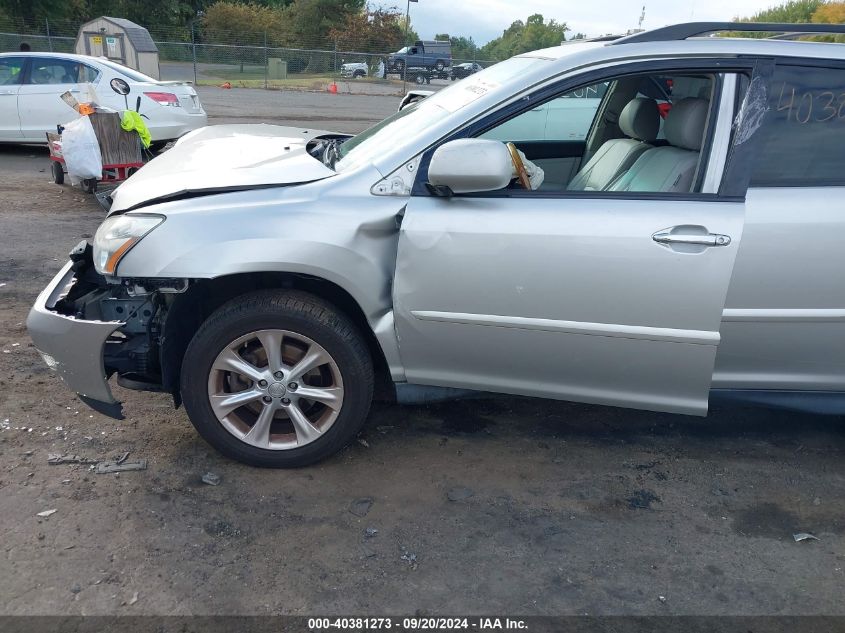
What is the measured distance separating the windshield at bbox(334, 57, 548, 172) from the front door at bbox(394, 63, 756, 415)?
1.37 ft

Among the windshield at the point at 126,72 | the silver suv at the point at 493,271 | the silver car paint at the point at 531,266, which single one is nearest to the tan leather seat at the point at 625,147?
the silver suv at the point at 493,271

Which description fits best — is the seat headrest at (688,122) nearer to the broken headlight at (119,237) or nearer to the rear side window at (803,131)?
the rear side window at (803,131)

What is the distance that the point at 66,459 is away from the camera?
3.33 m

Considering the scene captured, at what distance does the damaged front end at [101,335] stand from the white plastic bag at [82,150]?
16.9 ft

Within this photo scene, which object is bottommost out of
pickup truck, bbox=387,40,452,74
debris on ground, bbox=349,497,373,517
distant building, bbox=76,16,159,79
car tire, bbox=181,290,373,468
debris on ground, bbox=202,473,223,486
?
debris on ground, bbox=349,497,373,517

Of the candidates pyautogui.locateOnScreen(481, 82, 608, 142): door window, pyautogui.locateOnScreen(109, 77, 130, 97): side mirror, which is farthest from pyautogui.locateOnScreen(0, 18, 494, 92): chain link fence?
pyautogui.locateOnScreen(481, 82, 608, 142): door window

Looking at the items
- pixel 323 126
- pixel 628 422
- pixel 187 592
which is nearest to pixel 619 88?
pixel 628 422

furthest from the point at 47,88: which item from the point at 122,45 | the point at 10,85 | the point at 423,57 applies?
the point at 423,57

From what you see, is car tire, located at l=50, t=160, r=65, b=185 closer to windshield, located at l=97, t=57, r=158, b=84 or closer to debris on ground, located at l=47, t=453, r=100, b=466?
Answer: windshield, located at l=97, t=57, r=158, b=84

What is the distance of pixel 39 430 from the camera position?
11.6 ft

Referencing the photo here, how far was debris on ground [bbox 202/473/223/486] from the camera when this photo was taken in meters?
3.22

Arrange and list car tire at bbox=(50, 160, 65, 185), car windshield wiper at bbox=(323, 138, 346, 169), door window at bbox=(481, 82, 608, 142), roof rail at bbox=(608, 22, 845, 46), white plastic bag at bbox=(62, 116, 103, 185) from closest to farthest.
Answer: roof rail at bbox=(608, 22, 845, 46), car windshield wiper at bbox=(323, 138, 346, 169), door window at bbox=(481, 82, 608, 142), white plastic bag at bbox=(62, 116, 103, 185), car tire at bbox=(50, 160, 65, 185)

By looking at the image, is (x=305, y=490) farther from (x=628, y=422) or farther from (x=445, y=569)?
(x=628, y=422)

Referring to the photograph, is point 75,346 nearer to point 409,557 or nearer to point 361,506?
point 361,506
